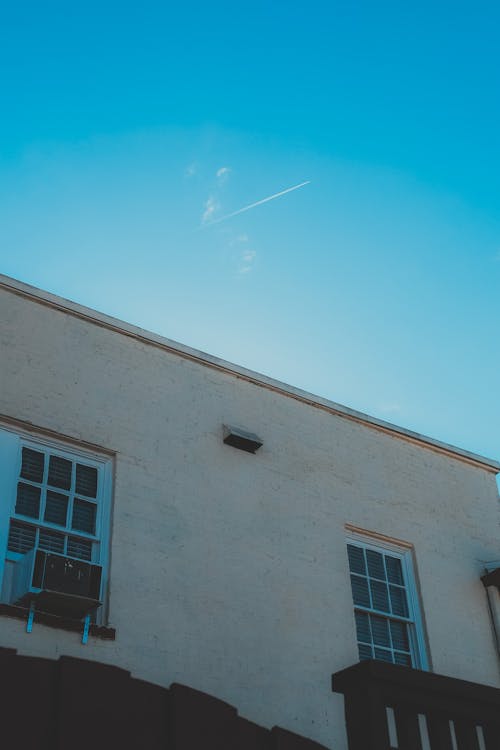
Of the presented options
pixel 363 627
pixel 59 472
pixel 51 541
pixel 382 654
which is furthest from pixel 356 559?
pixel 51 541

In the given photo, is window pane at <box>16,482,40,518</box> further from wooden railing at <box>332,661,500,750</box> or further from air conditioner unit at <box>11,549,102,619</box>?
wooden railing at <box>332,661,500,750</box>

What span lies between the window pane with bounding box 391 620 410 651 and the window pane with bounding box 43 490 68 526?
416cm

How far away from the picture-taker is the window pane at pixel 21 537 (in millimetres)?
8930

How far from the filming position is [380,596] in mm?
11289

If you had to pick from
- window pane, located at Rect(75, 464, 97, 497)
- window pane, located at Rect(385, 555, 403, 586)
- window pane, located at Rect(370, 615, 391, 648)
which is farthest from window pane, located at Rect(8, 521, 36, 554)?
window pane, located at Rect(385, 555, 403, 586)

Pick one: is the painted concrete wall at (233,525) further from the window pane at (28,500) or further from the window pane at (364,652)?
the window pane at (28,500)

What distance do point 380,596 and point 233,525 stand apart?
2153 mm

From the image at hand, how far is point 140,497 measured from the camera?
994 cm

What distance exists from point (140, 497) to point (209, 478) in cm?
99

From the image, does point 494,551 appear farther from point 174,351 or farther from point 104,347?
point 104,347

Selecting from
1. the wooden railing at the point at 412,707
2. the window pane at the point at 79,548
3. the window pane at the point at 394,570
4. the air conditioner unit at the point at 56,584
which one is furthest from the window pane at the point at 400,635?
the wooden railing at the point at 412,707

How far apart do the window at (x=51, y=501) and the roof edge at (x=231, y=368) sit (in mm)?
1815

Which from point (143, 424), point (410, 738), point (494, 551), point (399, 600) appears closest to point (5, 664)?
point (410, 738)

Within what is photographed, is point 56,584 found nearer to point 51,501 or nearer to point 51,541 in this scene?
point 51,541
